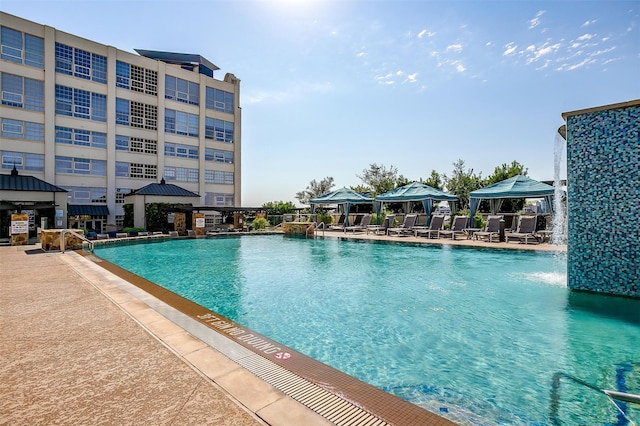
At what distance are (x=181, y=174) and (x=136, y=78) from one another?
912 centimetres

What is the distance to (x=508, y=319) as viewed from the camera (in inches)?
216

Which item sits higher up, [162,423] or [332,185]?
[332,185]

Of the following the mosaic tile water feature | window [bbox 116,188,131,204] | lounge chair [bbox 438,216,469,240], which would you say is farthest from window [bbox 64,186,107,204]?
the mosaic tile water feature

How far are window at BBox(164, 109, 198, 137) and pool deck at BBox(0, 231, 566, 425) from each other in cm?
2872

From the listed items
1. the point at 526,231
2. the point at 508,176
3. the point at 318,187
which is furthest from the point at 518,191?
the point at 318,187

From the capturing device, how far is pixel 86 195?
1003 inches

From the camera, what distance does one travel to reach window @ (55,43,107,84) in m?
24.5

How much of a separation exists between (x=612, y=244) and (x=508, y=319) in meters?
3.04

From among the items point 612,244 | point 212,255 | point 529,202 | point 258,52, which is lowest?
point 212,255

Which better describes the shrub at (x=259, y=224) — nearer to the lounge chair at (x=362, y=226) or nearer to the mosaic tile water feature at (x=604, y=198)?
the lounge chair at (x=362, y=226)

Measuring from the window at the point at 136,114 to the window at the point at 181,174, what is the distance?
13.3 feet

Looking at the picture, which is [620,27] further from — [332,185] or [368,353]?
[332,185]

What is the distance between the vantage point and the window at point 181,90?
1196 inches

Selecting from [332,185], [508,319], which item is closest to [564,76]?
[508,319]
